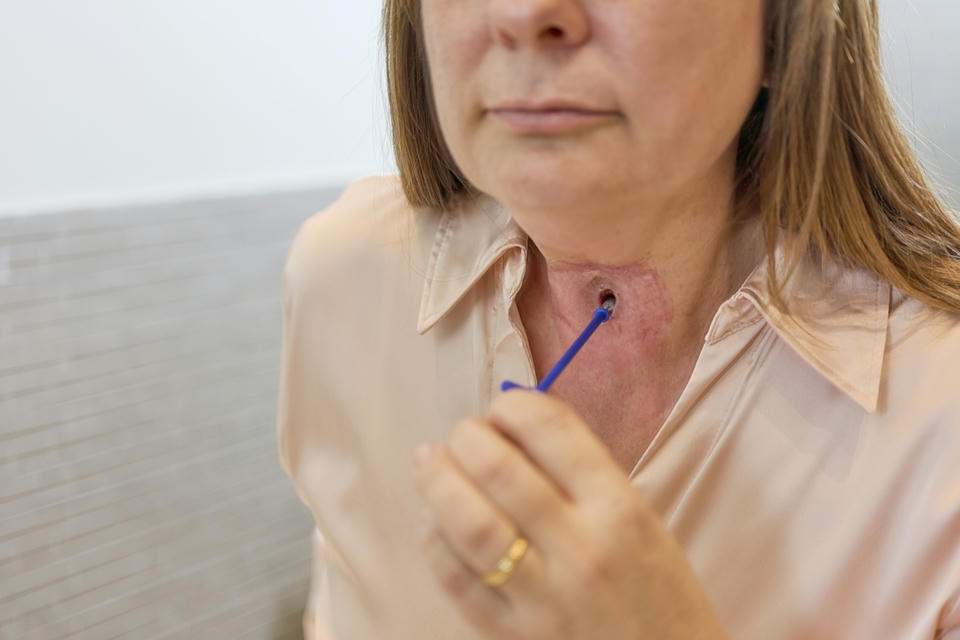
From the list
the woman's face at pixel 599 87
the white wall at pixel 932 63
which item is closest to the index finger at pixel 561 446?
the woman's face at pixel 599 87

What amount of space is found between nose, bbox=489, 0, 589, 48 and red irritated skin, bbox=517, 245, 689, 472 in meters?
0.21

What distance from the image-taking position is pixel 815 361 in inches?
23.7

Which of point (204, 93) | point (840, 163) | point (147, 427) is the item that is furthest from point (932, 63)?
point (147, 427)

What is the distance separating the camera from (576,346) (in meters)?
0.57

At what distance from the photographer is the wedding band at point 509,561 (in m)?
0.43

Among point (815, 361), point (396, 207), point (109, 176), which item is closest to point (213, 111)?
point (109, 176)

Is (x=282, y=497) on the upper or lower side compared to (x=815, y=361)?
lower

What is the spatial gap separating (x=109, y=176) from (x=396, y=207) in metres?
0.43

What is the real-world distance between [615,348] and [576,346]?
149 millimetres

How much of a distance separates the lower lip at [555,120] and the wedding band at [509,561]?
0.26m

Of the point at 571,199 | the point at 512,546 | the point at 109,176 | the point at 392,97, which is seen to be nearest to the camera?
the point at 512,546

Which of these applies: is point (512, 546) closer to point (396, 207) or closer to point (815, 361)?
point (815, 361)

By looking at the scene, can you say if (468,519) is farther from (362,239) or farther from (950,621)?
(362,239)

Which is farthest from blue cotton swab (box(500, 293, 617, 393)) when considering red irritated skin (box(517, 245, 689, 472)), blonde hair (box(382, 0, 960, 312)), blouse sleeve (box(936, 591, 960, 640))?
blouse sleeve (box(936, 591, 960, 640))
